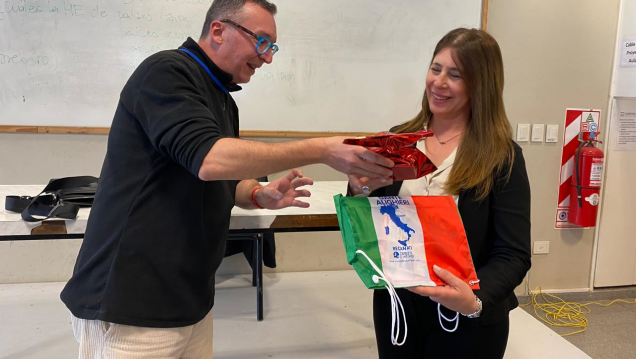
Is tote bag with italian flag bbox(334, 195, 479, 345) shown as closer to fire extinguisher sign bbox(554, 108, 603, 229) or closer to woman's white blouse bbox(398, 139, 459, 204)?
woman's white blouse bbox(398, 139, 459, 204)

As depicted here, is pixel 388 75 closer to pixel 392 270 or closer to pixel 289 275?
pixel 289 275

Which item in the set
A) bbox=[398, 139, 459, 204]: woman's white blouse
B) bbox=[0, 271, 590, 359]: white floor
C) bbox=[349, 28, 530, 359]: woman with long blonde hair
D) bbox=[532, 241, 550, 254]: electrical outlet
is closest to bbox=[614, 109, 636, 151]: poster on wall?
bbox=[532, 241, 550, 254]: electrical outlet

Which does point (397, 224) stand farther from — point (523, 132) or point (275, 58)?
point (523, 132)

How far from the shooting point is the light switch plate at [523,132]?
281 centimetres

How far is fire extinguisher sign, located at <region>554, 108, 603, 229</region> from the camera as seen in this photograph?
2832 millimetres

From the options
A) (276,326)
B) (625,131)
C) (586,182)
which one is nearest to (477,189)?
(276,326)

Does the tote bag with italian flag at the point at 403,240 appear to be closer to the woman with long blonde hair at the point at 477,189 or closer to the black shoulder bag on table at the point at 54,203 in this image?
the woman with long blonde hair at the point at 477,189

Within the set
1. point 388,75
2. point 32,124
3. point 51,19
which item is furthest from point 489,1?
point 32,124

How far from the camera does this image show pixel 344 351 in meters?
2.00

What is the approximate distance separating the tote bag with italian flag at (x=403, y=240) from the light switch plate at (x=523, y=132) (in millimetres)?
2207

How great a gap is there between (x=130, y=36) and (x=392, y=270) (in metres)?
2.39

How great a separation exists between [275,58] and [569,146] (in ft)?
7.07

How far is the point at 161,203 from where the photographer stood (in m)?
0.91

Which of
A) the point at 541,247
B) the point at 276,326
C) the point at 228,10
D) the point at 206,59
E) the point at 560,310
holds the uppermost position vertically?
the point at 228,10
